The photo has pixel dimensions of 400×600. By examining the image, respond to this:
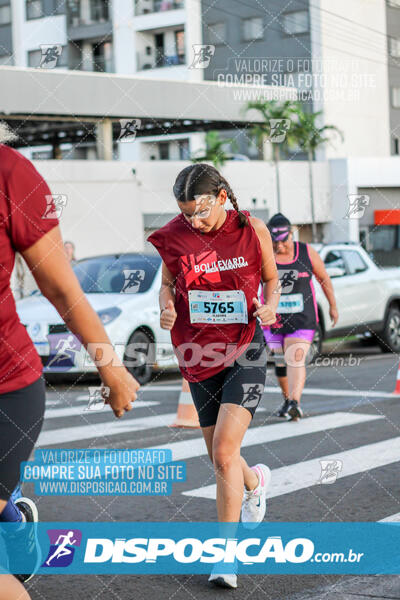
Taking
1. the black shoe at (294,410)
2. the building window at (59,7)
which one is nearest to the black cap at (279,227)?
the black shoe at (294,410)

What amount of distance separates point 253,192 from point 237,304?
33.5m

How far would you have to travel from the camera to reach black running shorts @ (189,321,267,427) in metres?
4.75

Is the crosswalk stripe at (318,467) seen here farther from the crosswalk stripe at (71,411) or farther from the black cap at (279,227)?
the crosswalk stripe at (71,411)

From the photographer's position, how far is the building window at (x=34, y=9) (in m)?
58.3

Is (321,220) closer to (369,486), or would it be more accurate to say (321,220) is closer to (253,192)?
(253,192)

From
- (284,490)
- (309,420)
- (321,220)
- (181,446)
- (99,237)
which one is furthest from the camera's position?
(321,220)

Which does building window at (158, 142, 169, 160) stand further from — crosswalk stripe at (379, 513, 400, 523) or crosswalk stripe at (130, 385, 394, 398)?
crosswalk stripe at (379, 513, 400, 523)

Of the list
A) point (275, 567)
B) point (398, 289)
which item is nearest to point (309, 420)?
point (275, 567)

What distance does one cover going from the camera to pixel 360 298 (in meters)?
16.6

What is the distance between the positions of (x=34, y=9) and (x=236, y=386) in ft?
189

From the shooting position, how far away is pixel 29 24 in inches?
2303

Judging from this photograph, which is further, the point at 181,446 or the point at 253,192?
the point at 253,192

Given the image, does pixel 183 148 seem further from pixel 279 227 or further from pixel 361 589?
pixel 361 589

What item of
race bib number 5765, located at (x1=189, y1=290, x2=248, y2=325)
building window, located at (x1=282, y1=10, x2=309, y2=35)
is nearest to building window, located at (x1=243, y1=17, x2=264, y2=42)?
building window, located at (x1=282, y1=10, x2=309, y2=35)
